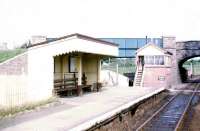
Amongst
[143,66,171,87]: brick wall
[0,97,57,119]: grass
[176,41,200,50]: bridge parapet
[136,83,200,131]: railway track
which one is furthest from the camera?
[176,41,200,50]: bridge parapet

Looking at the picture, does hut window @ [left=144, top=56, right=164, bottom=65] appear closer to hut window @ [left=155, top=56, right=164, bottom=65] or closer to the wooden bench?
hut window @ [left=155, top=56, right=164, bottom=65]

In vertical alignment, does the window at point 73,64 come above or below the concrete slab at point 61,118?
above

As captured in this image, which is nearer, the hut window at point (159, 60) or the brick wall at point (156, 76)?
the brick wall at point (156, 76)

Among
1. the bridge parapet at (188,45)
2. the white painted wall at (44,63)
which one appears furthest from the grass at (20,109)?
the bridge parapet at (188,45)

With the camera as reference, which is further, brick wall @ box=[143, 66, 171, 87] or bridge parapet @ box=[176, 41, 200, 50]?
bridge parapet @ box=[176, 41, 200, 50]

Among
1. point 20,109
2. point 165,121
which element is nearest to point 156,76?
point 165,121

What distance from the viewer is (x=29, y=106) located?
48.3 feet

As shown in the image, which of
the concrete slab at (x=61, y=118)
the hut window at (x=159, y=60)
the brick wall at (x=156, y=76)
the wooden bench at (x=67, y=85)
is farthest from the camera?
the hut window at (x=159, y=60)

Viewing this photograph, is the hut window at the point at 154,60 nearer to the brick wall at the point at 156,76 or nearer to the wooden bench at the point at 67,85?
the brick wall at the point at 156,76

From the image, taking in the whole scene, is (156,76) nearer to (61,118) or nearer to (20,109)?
(20,109)

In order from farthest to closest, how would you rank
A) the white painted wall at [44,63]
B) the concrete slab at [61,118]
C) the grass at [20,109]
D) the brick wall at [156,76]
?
the brick wall at [156,76]
the white painted wall at [44,63]
the grass at [20,109]
the concrete slab at [61,118]

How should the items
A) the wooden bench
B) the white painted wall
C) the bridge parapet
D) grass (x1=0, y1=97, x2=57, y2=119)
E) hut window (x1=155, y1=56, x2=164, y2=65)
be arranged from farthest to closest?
the bridge parapet, hut window (x1=155, y1=56, x2=164, y2=65), the wooden bench, the white painted wall, grass (x1=0, y1=97, x2=57, y2=119)

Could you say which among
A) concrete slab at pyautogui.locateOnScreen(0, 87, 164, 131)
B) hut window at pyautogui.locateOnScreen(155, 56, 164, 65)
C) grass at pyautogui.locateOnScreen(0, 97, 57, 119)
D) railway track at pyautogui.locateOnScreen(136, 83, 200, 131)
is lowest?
railway track at pyautogui.locateOnScreen(136, 83, 200, 131)

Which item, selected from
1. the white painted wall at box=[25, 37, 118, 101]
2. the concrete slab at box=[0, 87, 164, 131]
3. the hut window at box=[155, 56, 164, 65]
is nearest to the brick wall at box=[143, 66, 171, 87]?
the hut window at box=[155, 56, 164, 65]
